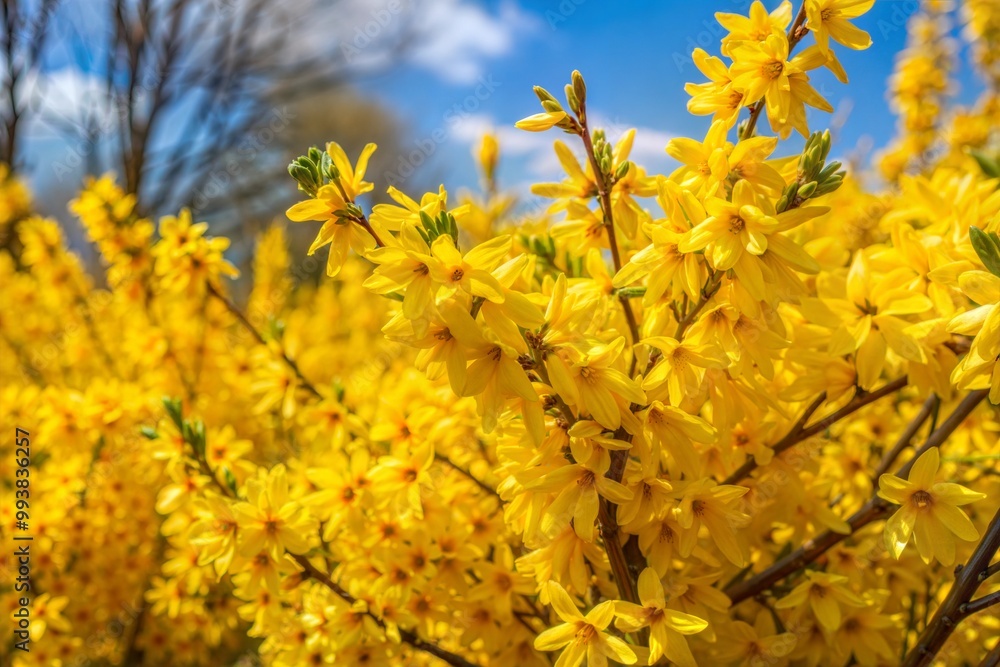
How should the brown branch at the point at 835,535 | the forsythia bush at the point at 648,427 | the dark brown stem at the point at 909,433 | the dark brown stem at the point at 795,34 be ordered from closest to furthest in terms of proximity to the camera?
the forsythia bush at the point at 648,427
the dark brown stem at the point at 795,34
the brown branch at the point at 835,535
the dark brown stem at the point at 909,433

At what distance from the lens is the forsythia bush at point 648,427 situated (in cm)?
76

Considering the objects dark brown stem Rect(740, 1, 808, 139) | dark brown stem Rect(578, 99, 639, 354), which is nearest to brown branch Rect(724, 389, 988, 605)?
dark brown stem Rect(578, 99, 639, 354)

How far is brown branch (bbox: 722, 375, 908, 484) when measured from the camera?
3.13 feet

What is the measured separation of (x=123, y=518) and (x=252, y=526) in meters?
1.51

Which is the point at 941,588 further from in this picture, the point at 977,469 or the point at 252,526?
the point at 252,526

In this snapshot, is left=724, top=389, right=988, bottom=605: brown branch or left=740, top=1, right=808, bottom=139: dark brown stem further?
left=724, top=389, right=988, bottom=605: brown branch

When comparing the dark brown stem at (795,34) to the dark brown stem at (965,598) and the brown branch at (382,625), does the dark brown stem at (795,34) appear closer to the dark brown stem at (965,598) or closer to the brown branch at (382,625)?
the dark brown stem at (965,598)

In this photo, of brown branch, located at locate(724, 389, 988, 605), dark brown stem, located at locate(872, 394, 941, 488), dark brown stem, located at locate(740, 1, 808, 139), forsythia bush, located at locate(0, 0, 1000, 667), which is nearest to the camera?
forsythia bush, located at locate(0, 0, 1000, 667)

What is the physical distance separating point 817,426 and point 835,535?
0.62 ft

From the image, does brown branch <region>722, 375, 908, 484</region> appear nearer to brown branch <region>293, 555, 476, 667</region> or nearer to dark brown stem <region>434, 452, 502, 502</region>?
dark brown stem <region>434, 452, 502, 502</region>

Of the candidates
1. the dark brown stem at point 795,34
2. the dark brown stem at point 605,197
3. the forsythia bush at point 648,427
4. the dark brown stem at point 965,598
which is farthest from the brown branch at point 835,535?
the dark brown stem at point 795,34

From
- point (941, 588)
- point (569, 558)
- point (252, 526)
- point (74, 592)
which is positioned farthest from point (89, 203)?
point (941, 588)

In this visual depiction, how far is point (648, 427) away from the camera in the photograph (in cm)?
83

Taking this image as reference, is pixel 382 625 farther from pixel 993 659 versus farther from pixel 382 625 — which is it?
pixel 993 659
